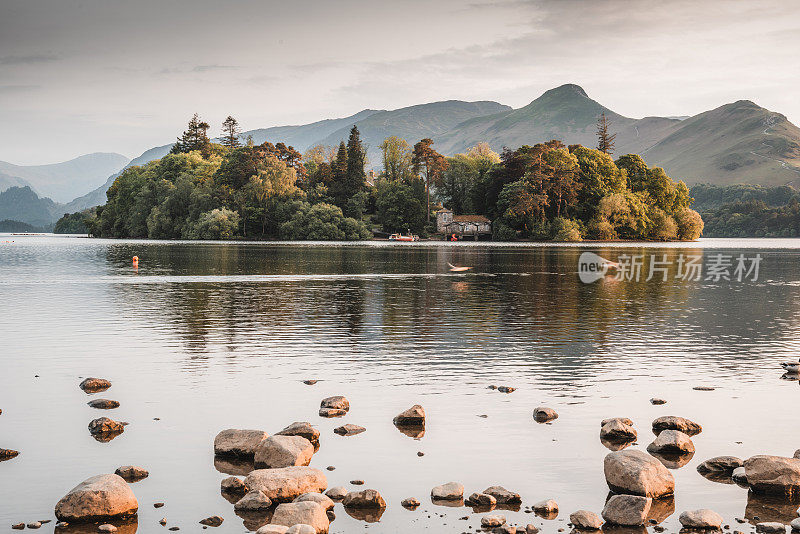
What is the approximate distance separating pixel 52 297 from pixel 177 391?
31654 millimetres

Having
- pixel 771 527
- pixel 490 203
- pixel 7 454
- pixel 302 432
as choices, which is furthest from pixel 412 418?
pixel 490 203

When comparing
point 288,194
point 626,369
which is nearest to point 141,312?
point 626,369

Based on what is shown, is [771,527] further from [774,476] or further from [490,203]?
[490,203]

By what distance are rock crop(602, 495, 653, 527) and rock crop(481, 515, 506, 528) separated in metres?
1.78

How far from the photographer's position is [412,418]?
17.0 metres

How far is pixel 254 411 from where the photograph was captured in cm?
1839

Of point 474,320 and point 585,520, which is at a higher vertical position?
point 585,520

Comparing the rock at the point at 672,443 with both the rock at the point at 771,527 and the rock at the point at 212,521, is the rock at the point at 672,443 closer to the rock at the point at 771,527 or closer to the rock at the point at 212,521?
the rock at the point at 771,527

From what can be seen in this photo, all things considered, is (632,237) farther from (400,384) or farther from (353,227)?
(400,384)

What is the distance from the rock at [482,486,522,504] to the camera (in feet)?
40.7

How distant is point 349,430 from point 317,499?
477 centimetres

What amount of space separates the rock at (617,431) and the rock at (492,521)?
545 centimetres

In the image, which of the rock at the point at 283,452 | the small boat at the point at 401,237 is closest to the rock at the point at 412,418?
the rock at the point at 283,452

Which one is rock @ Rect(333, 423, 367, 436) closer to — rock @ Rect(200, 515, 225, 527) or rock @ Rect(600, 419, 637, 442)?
rock @ Rect(200, 515, 225, 527)
